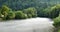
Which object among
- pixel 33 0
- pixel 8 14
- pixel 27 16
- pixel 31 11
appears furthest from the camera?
pixel 33 0

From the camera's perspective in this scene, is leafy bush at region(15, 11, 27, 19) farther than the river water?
Yes

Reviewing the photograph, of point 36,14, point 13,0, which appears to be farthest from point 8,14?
point 13,0

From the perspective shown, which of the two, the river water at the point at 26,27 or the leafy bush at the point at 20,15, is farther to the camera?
the leafy bush at the point at 20,15

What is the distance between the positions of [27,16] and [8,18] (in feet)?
21.1

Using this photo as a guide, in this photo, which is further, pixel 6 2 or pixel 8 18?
pixel 6 2

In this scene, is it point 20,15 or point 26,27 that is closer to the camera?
point 26,27

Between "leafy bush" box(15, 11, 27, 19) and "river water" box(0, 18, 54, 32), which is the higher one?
"river water" box(0, 18, 54, 32)

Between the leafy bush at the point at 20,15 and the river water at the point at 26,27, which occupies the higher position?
the river water at the point at 26,27

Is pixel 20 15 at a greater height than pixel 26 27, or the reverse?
pixel 26 27

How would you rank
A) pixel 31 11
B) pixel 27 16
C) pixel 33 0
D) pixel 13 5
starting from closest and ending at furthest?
pixel 27 16 → pixel 31 11 → pixel 13 5 → pixel 33 0

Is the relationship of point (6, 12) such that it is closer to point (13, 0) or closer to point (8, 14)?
point (8, 14)

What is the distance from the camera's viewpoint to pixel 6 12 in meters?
39.5

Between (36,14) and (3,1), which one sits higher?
(3,1)

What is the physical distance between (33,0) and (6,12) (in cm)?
2013
